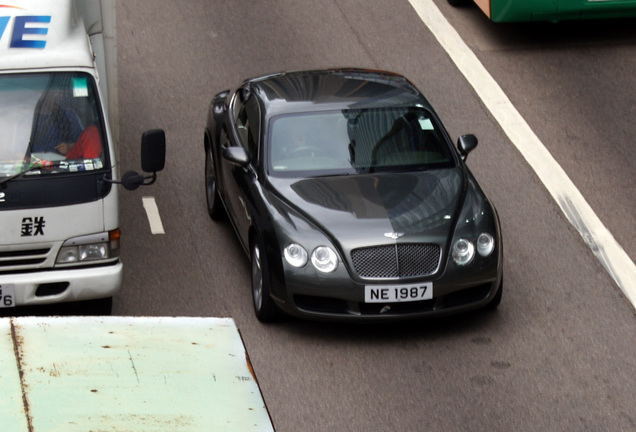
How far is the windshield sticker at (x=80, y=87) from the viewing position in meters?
9.13

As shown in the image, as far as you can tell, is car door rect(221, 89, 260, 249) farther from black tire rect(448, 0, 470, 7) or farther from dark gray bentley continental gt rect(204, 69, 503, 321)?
black tire rect(448, 0, 470, 7)

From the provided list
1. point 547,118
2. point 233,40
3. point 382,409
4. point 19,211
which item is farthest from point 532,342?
point 233,40

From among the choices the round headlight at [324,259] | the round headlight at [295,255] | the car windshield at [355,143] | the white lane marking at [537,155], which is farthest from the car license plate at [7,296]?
the white lane marking at [537,155]

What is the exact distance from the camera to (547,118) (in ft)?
46.1

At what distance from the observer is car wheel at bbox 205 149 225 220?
465 inches

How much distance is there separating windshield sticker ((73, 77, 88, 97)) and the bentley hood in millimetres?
1803

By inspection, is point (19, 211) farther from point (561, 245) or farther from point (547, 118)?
point (547, 118)

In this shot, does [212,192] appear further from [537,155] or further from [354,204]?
[537,155]

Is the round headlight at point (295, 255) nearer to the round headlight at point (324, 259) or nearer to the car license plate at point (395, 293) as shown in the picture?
the round headlight at point (324, 259)

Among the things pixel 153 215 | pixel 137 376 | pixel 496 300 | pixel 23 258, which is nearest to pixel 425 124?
pixel 496 300

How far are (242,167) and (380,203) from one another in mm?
1491

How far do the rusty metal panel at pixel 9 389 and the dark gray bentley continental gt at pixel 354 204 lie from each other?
4584mm

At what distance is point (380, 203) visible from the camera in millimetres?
9734

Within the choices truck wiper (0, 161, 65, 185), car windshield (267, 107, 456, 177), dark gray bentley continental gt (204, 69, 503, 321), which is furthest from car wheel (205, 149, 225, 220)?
truck wiper (0, 161, 65, 185)
